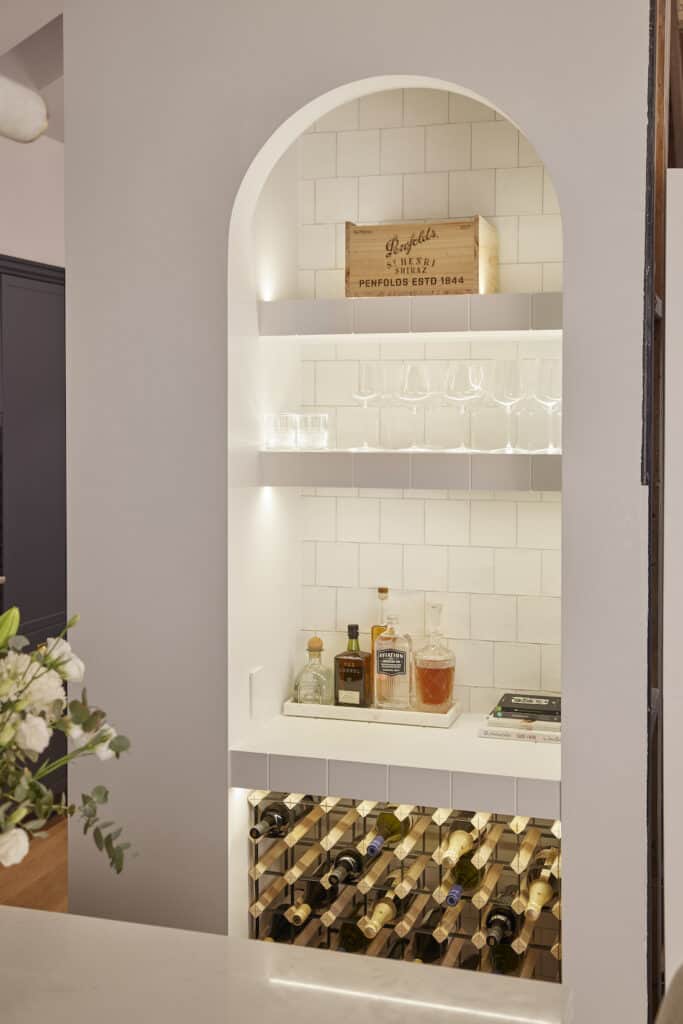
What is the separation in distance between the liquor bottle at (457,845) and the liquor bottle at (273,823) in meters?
0.43

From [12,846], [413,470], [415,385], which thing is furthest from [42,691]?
[415,385]

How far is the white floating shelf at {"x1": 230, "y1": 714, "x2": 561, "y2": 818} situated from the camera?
104 inches

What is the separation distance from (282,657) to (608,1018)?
131 cm

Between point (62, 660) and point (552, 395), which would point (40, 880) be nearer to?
point (552, 395)

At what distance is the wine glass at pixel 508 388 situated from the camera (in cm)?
293

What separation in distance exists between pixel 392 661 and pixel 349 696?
0.18 metres

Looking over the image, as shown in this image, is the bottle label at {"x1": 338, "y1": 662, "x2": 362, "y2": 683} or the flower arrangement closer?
the flower arrangement

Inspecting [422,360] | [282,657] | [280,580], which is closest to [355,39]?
[422,360]

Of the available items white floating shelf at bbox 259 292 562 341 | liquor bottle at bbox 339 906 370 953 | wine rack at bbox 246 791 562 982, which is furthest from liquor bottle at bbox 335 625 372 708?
white floating shelf at bbox 259 292 562 341

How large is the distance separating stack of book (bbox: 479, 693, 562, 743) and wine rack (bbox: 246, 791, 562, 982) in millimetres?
228

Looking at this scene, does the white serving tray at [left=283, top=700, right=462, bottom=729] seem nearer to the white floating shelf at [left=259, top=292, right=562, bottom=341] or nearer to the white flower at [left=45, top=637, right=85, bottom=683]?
the white floating shelf at [left=259, top=292, right=562, bottom=341]

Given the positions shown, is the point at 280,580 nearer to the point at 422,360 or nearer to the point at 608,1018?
the point at 422,360

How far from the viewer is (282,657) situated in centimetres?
323

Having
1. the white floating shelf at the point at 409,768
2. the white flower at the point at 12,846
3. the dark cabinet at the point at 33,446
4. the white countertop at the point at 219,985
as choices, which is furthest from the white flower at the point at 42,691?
the dark cabinet at the point at 33,446
